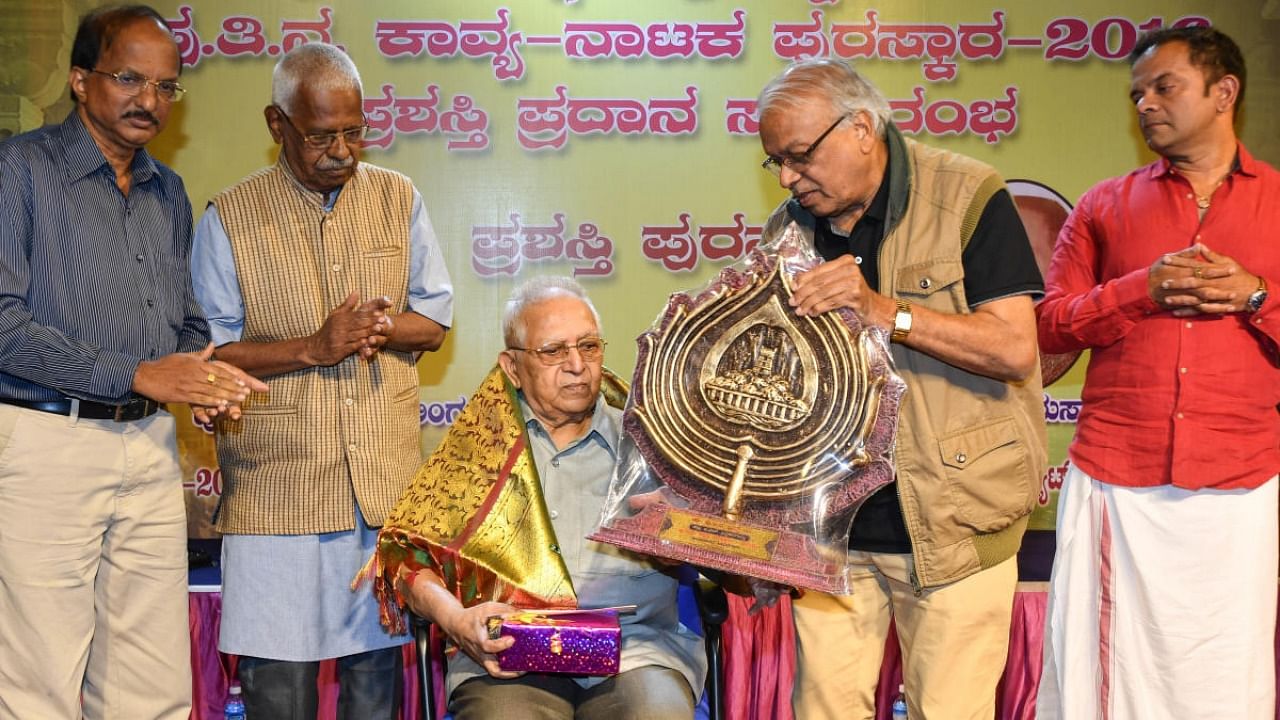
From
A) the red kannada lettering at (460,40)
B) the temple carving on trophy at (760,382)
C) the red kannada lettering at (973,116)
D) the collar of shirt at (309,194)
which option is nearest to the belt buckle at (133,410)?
the collar of shirt at (309,194)

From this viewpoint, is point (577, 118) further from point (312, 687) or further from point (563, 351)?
point (312, 687)

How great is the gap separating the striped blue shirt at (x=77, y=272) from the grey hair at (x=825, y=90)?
1667 millimetres

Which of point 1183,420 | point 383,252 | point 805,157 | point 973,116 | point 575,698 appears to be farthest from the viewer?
point 973,116

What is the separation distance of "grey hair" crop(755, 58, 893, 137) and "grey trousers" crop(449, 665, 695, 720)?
1328 millimetres

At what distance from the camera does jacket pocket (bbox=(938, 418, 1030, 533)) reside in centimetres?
248

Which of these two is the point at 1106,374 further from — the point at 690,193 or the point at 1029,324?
the point at 690,193

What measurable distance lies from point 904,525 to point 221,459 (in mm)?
1887

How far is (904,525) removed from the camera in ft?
8.35

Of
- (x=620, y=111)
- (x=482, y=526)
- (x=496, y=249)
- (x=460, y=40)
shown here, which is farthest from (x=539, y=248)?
(x=482, y=526)

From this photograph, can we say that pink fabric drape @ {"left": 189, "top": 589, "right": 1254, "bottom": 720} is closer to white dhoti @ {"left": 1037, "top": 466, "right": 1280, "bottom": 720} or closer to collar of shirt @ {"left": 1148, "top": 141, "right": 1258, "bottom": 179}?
white dhoti @ {"left": 1037, "top": 466, "right": 1280, "bottom": 720}

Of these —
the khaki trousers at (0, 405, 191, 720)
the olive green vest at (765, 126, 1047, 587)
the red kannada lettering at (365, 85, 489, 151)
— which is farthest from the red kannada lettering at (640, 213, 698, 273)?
the olive green vest at (765, 126, 1047, 587)

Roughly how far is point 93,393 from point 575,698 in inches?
54.2

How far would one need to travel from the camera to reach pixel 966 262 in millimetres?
2510

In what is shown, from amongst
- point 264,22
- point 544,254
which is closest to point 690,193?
point 544,254
